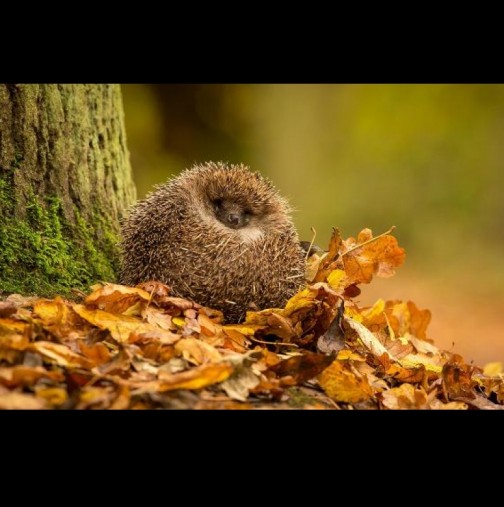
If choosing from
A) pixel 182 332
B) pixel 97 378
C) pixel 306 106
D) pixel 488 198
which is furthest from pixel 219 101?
pixel 97 378

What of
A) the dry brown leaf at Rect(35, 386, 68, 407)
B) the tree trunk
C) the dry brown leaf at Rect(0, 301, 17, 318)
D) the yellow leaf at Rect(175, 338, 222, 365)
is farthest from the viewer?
the tree trunk

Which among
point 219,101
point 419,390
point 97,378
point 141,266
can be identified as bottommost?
point 419,390

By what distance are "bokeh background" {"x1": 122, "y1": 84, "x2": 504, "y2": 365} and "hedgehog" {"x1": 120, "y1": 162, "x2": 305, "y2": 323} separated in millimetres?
6021

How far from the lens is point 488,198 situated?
11625 millimetres

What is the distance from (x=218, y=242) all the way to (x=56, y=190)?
45.5 inches

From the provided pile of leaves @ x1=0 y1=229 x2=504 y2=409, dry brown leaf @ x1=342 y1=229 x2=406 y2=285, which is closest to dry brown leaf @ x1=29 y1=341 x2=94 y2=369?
pile of leaves @ x1=0 y1=229 x2=504 y2=409

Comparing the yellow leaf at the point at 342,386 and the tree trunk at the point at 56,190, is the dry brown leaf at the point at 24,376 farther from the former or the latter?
the tree trunk at the point at 56,190

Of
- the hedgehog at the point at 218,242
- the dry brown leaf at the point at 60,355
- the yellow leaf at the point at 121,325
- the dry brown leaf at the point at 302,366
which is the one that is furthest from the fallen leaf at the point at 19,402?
the hedgehog at the point at 218,242

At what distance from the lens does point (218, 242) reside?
3.74 metres

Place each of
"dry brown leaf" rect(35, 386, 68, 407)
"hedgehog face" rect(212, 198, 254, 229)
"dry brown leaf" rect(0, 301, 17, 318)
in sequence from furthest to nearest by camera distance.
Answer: "hedgehog face" rect(212, 198, 254, 229) < "dry brown leaf" rect(0, 301, 17, 318) < "dry brown leaf" rect(35, 386, 68, 407)

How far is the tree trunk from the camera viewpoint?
3982mm

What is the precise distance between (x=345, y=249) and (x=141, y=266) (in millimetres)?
1194

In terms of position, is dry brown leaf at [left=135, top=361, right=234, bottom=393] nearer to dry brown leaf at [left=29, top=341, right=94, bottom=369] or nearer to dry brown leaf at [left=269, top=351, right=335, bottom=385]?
dry brown leaf at [left=29, top=341, right=94, bottom=369]
